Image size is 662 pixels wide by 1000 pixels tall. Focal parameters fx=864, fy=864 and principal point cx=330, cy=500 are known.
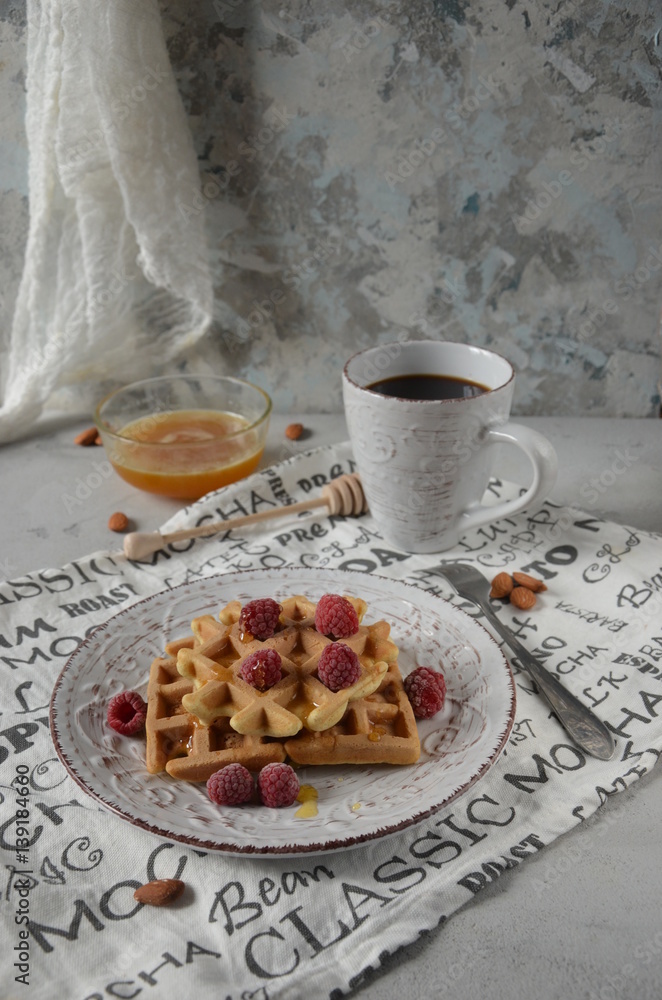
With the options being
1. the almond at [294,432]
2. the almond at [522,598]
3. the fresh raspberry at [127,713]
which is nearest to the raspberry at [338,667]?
the fresh raspberry at [127,713]

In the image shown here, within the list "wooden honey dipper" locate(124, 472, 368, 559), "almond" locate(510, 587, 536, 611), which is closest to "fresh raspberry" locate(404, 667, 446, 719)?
"almond" locate(510, 587, 536, 611)

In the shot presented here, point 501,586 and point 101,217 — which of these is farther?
point 101,217

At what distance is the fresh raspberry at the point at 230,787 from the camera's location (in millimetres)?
964

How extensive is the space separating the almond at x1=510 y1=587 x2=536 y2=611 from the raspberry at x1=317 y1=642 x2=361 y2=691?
41 centimetres

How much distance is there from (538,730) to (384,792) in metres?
0.25

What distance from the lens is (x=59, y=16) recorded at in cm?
161

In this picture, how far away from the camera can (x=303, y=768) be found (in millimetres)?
1050

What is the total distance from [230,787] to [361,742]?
16cm

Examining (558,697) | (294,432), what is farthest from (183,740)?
(294,432)

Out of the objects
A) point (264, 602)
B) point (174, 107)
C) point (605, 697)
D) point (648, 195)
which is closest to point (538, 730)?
point (605, 697)

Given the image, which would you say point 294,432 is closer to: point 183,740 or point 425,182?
point 425,182

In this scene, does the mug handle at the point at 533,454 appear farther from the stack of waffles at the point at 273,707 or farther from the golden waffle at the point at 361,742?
the golden waffle at the point at 361,742

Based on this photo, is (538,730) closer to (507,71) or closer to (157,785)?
(157,785)

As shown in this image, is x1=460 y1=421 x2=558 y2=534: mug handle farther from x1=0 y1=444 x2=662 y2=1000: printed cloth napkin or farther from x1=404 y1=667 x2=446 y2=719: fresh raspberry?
x1=404 y1=667 x2=446 y2=719: fresh raspberry
